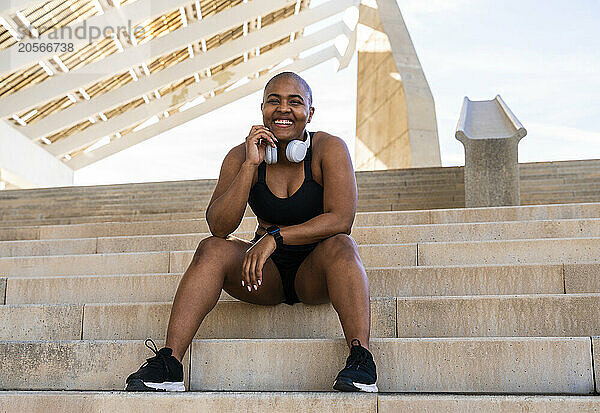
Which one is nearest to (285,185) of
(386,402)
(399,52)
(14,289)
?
(386,402)

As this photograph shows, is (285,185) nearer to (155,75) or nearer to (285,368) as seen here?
(285,368)

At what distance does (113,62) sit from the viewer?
1591 cm

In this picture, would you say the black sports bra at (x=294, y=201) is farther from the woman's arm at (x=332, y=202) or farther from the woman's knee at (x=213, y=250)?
the woman's knee at (x=213, y=250)

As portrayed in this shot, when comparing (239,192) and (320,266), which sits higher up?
(239,192)

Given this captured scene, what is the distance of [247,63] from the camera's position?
2161 cm

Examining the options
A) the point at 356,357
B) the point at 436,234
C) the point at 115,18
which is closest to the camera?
the point at 356,357

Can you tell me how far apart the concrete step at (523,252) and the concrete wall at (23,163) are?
14.4 m

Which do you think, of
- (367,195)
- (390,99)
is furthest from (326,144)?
(390,99)

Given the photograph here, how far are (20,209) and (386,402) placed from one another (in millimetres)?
6054

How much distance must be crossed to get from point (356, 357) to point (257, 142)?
0.87 metres

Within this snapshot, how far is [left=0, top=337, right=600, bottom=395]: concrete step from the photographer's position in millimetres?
2287

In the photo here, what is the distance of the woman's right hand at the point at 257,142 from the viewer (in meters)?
2.62

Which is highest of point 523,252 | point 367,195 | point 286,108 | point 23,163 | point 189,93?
point 189,93

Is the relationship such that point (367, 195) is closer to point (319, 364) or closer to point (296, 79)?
point (296, 79)
